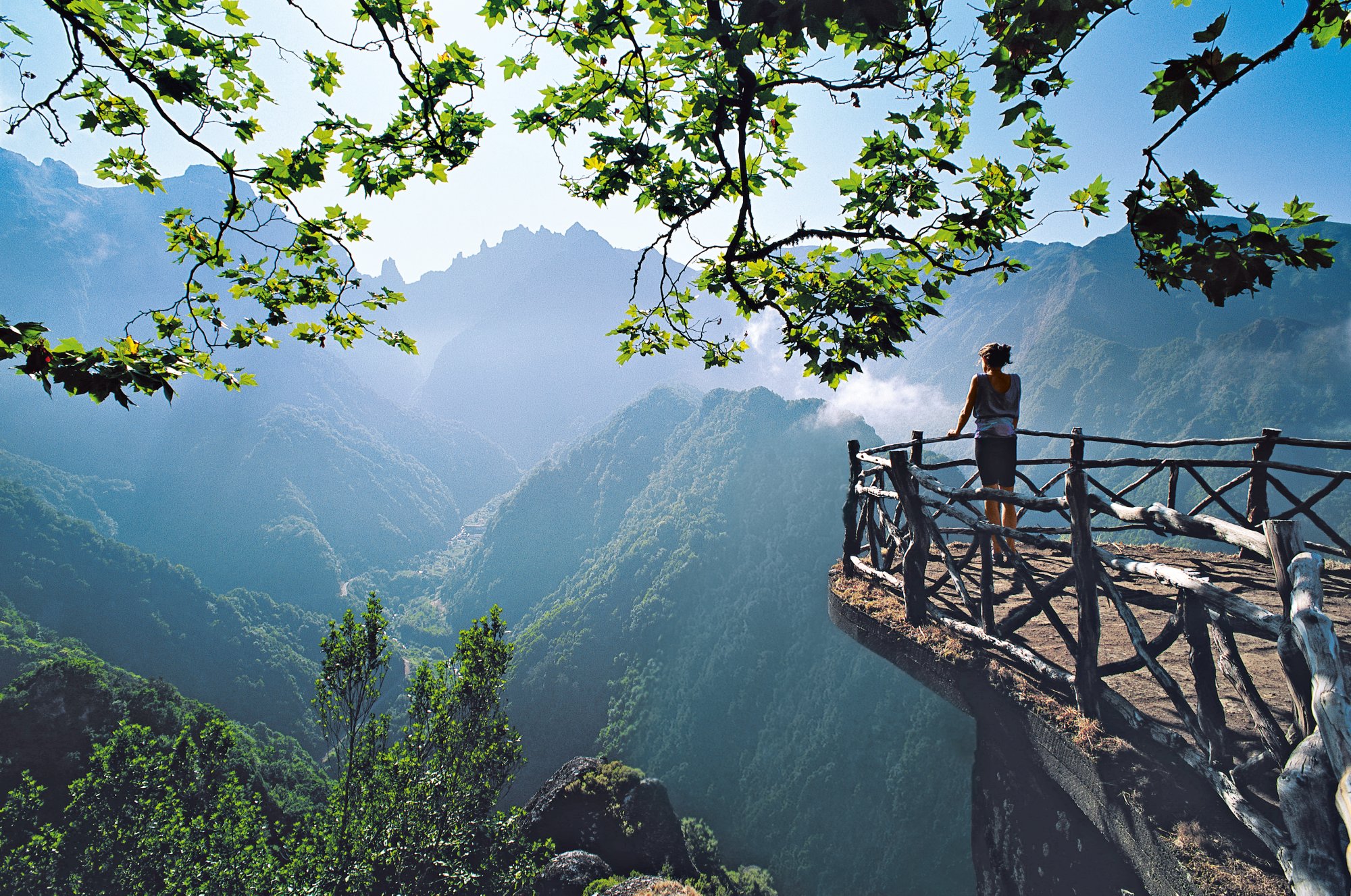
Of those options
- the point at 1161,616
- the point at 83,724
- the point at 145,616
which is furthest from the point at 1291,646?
the point at 145,616

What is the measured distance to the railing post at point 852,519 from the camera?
311 inches

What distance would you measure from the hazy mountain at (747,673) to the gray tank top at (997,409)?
6625 cm

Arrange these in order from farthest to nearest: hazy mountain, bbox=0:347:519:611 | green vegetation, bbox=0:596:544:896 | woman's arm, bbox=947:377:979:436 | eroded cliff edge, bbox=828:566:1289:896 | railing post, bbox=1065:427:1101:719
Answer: hazy mountain, bbox=0:347:519:611, green vegetation, bbox=0:596:544:896, woman's arm, bbox=947:377:979:436, railing post, bbox=1065:427:1101:719, eroded cliff edge, bbox=828:566:1289:896

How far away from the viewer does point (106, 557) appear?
91625 millimetres

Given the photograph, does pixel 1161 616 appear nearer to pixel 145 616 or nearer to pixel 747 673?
pixel 747 673

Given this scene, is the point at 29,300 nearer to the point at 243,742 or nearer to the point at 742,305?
the point at 243,742

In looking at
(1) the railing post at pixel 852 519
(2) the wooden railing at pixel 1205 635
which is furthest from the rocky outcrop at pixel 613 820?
(2) the wooden railing at pixel 1205 635

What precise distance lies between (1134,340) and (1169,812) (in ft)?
659

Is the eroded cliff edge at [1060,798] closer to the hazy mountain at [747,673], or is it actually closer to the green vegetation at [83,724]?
the green vegetation at [83,724]

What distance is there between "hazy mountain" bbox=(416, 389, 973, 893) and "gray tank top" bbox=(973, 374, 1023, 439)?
217ft

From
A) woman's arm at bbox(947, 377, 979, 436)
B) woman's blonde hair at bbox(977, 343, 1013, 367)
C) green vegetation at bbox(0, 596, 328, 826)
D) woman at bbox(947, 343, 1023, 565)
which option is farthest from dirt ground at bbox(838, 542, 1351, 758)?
green vegetation at bbox(0, 596, 328, 826)

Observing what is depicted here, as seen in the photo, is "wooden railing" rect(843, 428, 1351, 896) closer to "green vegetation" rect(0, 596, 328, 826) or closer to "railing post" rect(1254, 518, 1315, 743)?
"railing post" rect(1254, 518, 1315, 743)

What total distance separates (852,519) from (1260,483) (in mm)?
4926

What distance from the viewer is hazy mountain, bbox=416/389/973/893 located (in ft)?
203
